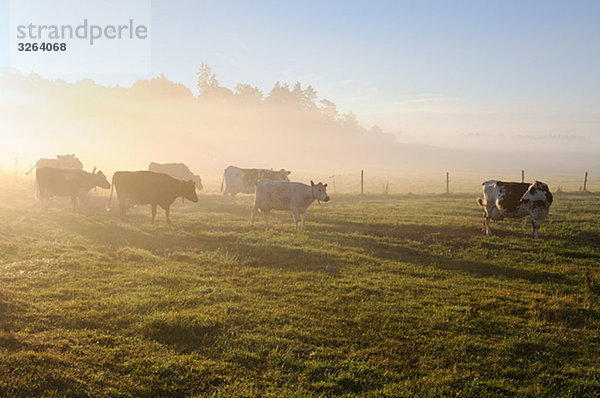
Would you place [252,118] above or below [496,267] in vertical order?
above

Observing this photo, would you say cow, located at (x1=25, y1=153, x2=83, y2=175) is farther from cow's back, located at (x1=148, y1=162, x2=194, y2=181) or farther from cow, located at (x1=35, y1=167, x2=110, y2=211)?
cow, located at (x1=35, y1=167, x2=110, y2=211)

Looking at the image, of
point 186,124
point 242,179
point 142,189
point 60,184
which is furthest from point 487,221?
point 186,124

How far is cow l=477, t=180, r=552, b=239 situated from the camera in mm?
15336

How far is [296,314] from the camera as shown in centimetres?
800

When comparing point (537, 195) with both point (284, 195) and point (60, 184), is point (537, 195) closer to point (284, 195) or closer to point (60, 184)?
point (284, 195)

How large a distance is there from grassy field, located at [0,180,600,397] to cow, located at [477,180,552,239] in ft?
3.22

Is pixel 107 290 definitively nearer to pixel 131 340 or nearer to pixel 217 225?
pixel 131 340

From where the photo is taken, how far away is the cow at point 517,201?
1534cm

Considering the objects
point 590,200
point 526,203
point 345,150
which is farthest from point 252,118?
point 526,203

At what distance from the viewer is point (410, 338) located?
712cm

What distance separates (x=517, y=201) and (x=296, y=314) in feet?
40.3

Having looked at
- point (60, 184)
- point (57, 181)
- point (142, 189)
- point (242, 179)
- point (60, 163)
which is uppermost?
point (60, 163)

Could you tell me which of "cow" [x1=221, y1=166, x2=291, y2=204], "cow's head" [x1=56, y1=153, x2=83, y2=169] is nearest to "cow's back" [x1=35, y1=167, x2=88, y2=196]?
"cow" [x1=221, y1=166, x2=291, y2=204]

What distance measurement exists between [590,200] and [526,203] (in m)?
17.8
